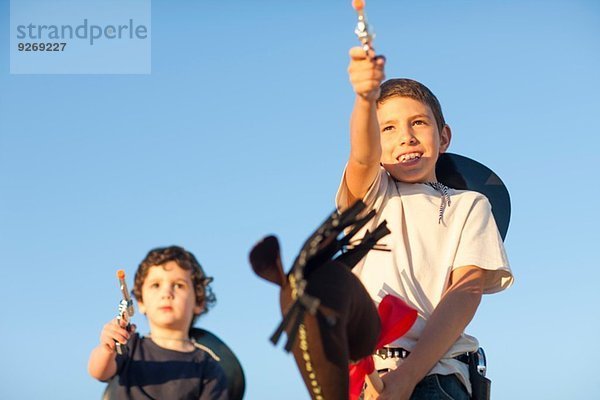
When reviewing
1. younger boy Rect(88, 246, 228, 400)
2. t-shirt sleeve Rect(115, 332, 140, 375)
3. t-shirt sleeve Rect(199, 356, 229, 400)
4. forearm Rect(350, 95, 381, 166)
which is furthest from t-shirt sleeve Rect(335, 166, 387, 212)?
t-shirt sleeve Rect(115, 332, 140, 375)

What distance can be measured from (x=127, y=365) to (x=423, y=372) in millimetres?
1151

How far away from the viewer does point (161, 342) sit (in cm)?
351

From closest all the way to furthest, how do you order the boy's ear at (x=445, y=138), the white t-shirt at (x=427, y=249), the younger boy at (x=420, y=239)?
the younger boy at (x=420, y=239)
the white t-shirt at (x=427, y=249)
the boy's ear at (x=445, y=138)

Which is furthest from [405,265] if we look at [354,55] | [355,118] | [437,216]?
[354,55]

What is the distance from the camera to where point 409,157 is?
4.31m

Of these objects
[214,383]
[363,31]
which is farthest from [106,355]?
[363,31]

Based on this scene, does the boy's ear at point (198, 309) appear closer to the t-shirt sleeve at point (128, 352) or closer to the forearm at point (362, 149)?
the t-shirt sleeve at point (128, 352)

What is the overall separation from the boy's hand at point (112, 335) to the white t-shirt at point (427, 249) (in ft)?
3.54

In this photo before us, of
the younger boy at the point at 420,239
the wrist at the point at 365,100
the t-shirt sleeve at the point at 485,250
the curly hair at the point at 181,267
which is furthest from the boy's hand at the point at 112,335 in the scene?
the t-shirt sleeve at the point at 485,250

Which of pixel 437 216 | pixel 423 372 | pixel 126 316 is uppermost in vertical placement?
pixel 437 216

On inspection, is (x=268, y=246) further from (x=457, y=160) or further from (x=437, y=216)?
(x=457, y=160)

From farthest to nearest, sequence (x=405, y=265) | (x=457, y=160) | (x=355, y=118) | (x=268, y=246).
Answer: (x=457, y=160)
(x=405, y=265)
(x=355, y=118)
(x=268, y=246)

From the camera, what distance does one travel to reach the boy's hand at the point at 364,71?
335 centimetres

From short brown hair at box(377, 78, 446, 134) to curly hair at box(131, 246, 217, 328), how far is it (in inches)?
51.9
